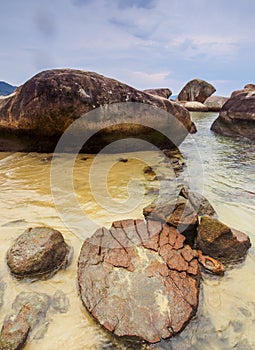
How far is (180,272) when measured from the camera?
1.92 m

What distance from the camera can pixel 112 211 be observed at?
3.18 meters

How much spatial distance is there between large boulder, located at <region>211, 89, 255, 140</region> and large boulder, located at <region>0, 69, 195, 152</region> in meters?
5.13

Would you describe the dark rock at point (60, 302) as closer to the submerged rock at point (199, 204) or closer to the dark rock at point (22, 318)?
the dark rock at point (22, 318)

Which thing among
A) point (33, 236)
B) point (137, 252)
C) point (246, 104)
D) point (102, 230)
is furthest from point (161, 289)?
point (246, 104)

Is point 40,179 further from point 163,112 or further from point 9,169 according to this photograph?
point 163,112

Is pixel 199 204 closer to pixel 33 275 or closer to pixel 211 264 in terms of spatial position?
pixel 211 264

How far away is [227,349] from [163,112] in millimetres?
5443

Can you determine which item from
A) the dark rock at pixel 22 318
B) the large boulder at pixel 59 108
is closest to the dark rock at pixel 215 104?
the large boulder at pixel 59 108

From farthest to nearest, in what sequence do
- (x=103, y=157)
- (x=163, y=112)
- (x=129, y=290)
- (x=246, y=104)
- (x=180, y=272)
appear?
(x=246, y=104)
(x=163, y=112)
(x=103, y=157)
(x=180, y=272)
(x=129, y=290)

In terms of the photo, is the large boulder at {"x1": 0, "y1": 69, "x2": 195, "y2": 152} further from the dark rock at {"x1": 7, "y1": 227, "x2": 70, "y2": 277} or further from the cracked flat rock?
the cracked flat rock

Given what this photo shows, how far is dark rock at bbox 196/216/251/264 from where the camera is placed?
2260 mm

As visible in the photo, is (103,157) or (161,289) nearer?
(161,289)

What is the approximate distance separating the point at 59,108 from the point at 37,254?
3.83 metres

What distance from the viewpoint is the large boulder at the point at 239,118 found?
31.1 feet
